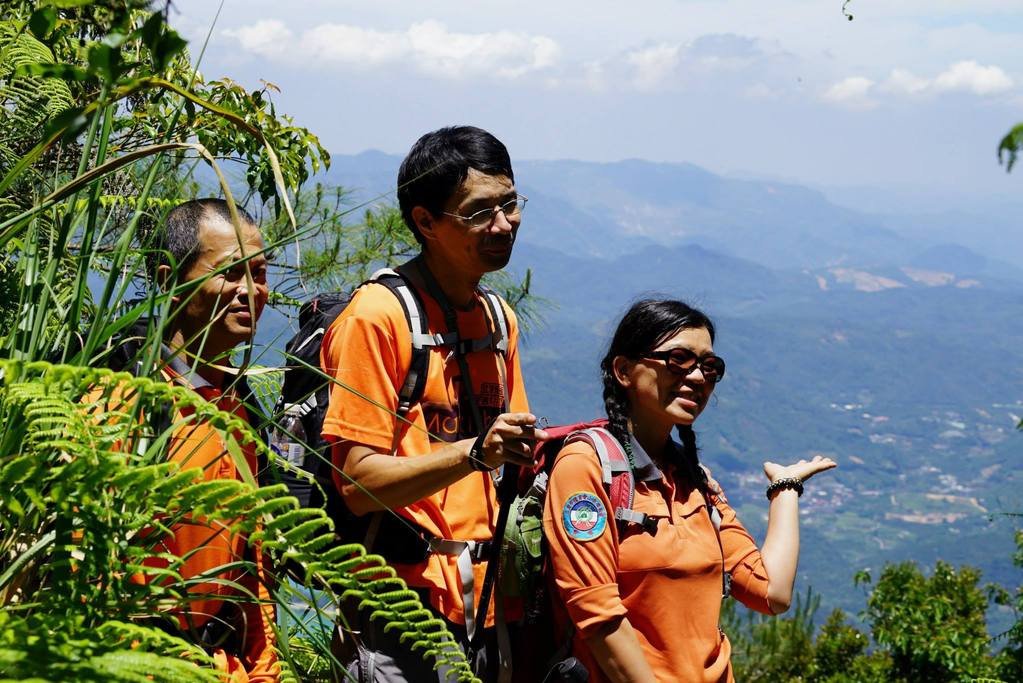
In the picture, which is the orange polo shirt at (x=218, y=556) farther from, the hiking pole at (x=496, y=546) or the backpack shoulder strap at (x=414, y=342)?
the hiking pole at (x=496, y=546)

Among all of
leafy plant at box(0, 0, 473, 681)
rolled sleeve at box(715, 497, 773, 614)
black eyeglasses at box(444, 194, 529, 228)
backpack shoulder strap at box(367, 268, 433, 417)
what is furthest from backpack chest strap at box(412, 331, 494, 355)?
leafy plant at box(0, 0, 473, 681)

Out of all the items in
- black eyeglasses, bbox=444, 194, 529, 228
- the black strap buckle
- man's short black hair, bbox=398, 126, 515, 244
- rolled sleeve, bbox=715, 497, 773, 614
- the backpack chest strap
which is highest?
man's short black hair, bbox=398, 126, 515, 244

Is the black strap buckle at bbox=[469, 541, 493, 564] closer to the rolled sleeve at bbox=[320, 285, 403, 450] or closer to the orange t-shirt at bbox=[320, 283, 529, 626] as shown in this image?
the orange t-shirt at bbox=[320, 283, 529, 626]

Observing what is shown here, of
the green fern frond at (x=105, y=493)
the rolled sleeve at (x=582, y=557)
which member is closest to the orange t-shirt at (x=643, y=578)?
the rolled sleeve at (x=582, y=557)

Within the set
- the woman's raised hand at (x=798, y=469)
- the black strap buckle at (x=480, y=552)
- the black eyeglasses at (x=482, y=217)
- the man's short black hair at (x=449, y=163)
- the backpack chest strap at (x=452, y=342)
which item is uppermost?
the man's short black hair at (x=449, y=163)

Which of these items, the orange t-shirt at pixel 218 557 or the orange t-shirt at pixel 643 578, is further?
the orange t-shirt at pixel 643 578

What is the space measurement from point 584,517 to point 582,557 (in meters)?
0.08

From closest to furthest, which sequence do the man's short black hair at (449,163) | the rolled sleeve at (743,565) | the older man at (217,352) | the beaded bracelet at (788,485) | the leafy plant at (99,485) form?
1. the leafy plant at (99,485)
2. the older man at (217,352)
3. the man's short black hair at (449,163)
4. the rolled sleeve at (743,565)
5. the beaded bracelet at (788,485)

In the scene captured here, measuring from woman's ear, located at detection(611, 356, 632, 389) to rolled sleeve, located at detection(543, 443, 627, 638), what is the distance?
0.29m

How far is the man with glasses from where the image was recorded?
201 cm

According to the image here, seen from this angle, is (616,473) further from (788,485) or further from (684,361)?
(788,485)

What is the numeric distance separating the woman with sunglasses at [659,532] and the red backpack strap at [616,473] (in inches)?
0.4

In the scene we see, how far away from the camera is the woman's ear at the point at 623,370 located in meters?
2.44

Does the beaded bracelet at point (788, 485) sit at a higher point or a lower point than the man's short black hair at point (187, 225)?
lower
